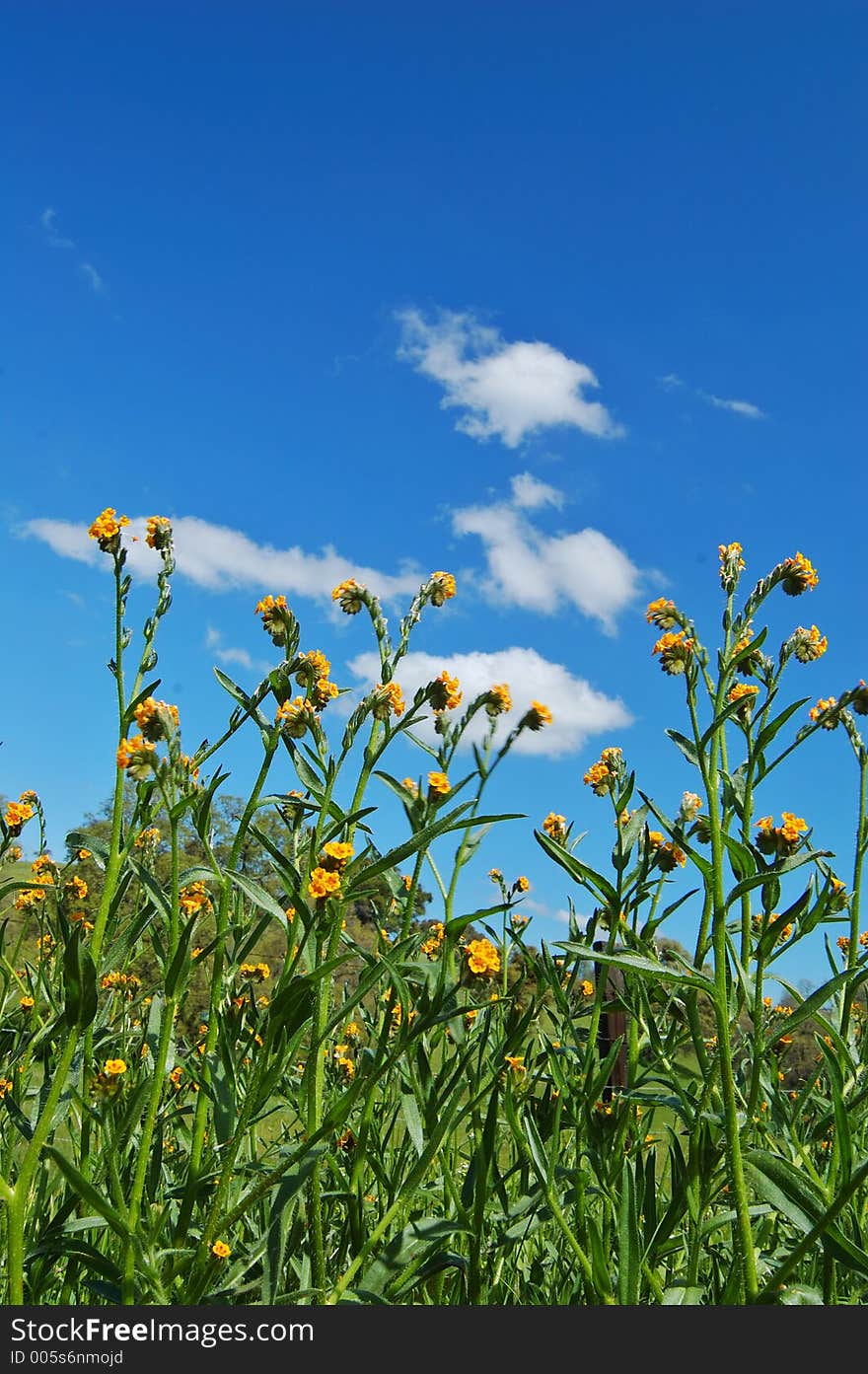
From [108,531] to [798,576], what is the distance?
6.00 feet

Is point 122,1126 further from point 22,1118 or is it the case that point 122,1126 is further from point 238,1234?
point 238,1234

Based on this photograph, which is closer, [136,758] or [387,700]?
[136,758]

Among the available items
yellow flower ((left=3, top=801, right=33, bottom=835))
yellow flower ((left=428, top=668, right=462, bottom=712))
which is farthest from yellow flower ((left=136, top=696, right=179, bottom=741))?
yellow flower ((left=3, top=801, right=33, bottom=835))

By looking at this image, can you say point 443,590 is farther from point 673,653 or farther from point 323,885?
point 323,885

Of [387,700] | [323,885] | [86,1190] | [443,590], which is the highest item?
[443,590]

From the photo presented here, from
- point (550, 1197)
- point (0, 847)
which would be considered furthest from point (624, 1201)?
point (0, 847)

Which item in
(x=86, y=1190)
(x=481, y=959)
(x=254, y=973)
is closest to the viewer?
(x=86, y=1190)

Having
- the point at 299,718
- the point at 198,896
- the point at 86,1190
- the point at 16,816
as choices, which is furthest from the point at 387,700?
the point at 198,896

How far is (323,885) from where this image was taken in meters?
1.72

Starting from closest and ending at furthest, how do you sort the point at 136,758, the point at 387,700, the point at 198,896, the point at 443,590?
1. the point at 136,758
2. the point at 387,700
3. the point at 443,590
4. the point at 198,896

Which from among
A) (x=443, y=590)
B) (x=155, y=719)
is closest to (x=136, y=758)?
(x=155, y=719)

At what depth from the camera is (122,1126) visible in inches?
64.5

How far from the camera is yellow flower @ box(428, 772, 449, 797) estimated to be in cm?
200

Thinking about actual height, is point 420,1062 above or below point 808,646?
below
